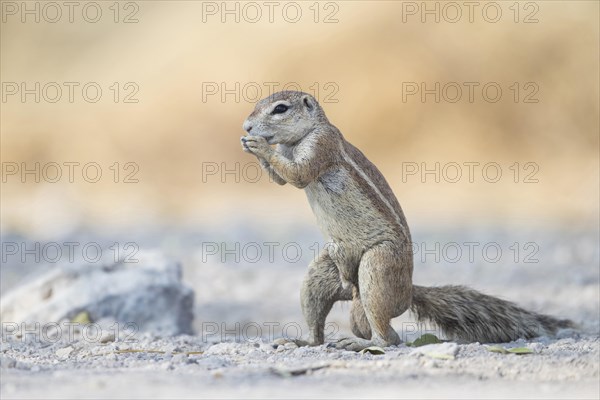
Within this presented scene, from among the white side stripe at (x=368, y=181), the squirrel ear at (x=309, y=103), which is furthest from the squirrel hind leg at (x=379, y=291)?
the squirrel ear at (x=309, y=103)

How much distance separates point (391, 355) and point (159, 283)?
324 cm

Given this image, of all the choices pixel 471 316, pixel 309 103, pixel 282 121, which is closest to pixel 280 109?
pixel 282 121

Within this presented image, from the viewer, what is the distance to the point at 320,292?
6980 mm

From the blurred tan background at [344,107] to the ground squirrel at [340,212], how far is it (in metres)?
13.4

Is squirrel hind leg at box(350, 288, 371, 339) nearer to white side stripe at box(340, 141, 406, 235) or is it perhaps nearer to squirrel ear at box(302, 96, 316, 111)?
white side stripe at box(340, 141, 406, 235)

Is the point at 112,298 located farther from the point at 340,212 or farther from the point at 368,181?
the point at 368,181

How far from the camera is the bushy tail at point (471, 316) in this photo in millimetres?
7199

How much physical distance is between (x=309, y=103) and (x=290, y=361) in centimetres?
186

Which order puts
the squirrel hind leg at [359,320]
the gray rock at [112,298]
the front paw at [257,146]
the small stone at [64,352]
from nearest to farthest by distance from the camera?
1. the front paw at [257,146]
2. the small stone at [64,352]
3. the squirrel hind leg at [359,320]
4. the gray rock at [112,298]

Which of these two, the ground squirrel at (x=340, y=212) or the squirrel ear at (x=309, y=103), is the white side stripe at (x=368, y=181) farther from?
the squirrel ear at (x=309, y=103)

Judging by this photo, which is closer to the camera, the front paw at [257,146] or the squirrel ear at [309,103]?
the front paw at [257,146]

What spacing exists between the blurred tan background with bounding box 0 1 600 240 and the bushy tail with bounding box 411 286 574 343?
1308 centimetres

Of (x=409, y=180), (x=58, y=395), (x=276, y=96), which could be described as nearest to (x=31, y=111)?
(x=409, y=180)

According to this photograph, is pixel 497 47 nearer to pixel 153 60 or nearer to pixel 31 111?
pixel 153 60
